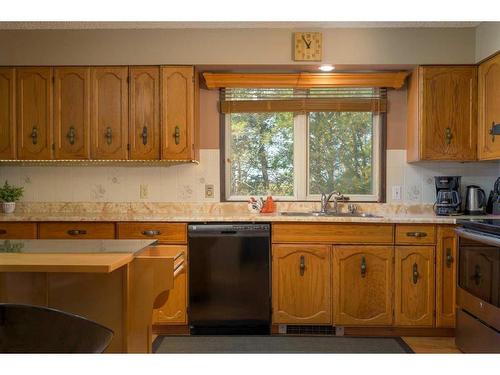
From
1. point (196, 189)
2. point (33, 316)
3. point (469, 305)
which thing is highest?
point (196, 189)

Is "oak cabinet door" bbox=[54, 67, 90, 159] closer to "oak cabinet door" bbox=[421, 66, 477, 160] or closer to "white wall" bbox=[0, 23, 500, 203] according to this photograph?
"white wall" bbox=[0, 23, 500, 203]

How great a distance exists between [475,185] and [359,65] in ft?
4.63

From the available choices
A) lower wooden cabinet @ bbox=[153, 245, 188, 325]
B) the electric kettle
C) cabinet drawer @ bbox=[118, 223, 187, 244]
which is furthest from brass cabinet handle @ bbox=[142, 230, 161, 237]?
the electric kettle

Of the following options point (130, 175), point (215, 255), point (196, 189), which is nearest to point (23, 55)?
point (130, 175)

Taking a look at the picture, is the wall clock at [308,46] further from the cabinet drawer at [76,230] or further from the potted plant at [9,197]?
the potted plant at [9,197]

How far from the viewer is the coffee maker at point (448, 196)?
312 cm

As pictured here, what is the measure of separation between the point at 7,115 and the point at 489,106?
12.1 feet

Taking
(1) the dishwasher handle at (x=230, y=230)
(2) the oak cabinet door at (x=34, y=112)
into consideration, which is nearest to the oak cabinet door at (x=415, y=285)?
(1) the dishwasher handle at (x=230, y=230)

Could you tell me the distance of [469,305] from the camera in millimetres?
2447

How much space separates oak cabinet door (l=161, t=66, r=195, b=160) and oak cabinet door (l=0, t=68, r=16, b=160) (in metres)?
1.19

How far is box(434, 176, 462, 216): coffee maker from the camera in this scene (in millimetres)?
3125

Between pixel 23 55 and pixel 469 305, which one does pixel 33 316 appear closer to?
pixel 469 305

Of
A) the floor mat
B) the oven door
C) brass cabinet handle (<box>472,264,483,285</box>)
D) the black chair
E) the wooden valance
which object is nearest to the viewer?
the black chair

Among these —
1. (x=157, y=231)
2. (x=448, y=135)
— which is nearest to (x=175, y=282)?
(x=157, y=231)
